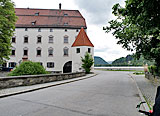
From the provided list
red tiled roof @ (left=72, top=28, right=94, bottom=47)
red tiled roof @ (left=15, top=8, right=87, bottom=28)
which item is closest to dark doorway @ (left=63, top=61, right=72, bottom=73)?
red tiled roof @ (left=72, top=28, right=94, bottom=47)

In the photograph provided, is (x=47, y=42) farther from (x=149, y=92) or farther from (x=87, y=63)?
(x=149, y=92)

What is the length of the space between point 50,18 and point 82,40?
41.8 feet

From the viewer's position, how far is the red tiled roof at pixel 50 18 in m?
37.1

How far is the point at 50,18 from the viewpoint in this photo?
39.4 m

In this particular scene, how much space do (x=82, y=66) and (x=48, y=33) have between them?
14.0 m

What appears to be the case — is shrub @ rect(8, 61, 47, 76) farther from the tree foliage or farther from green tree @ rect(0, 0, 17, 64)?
green tree @ rect(0, 0, 17, 64)

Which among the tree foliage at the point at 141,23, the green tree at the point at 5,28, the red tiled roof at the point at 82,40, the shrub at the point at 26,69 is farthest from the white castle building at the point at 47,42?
the tree foliage at the point at 141,23

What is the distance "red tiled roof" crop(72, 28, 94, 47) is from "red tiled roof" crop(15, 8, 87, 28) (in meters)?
3.04

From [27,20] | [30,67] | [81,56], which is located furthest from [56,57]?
[30,67]

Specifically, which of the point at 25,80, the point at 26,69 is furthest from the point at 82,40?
the point at 25,80

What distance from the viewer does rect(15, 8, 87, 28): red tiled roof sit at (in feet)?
122

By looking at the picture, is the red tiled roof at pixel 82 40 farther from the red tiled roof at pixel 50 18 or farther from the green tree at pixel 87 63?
the green tree at pixel 87 63

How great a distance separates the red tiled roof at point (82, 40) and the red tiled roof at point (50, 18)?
3042 mm

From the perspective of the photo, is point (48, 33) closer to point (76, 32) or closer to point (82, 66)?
point (76, 32)
